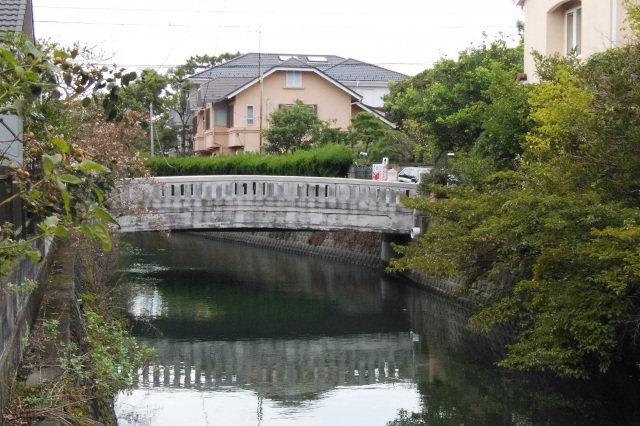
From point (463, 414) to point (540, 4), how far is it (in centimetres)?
1135

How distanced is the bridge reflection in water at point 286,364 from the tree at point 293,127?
21.3m

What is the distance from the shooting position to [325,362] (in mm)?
16625

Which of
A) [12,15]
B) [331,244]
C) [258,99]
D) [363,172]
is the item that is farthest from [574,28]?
[258,99]

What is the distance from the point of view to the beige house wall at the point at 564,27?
1698 centimetres

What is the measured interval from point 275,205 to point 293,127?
1628 cm

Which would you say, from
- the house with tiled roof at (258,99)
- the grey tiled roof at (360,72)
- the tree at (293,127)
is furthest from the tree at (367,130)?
the grey tiled roof at (360,72)

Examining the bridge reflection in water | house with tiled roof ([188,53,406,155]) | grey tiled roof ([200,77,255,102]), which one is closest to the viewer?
the bridge reflection in water

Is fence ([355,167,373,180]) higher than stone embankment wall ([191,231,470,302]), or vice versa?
fence ([355,167,373,180])

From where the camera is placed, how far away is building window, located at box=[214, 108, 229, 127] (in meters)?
48.2

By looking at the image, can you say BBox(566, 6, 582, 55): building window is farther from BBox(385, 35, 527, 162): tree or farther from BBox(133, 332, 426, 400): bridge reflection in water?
BBox(133, 332, 426, 400): bridge reflection in water

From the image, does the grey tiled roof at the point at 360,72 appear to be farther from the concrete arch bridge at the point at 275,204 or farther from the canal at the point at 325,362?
the concrete arch bridge at the point at 275,204

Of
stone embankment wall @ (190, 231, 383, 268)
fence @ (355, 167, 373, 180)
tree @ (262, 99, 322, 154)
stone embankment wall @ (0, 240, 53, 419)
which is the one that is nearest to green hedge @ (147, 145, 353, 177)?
fence @ (355, 167, 373, 180)

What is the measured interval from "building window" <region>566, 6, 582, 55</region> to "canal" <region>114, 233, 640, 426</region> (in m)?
6.32

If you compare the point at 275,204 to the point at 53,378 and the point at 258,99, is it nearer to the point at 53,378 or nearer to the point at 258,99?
the point at 53,378
